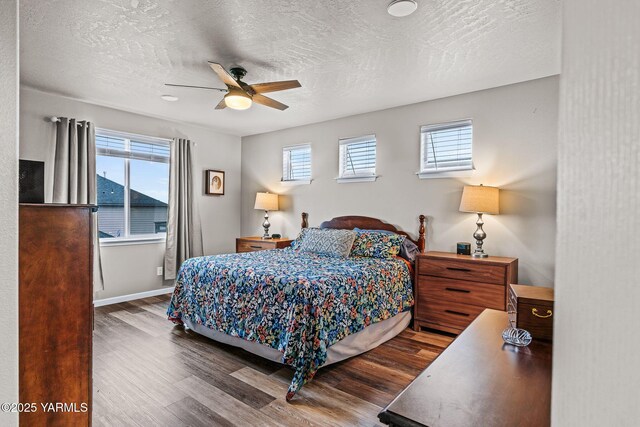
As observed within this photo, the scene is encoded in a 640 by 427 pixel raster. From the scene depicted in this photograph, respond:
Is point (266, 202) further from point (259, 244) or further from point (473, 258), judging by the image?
point (473, 258)

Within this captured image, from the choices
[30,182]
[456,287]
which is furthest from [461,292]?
[30,182]

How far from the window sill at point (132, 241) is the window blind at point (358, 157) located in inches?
110

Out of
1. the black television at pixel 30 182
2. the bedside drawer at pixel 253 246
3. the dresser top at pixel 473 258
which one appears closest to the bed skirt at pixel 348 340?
the dresser top at pixel 473 258

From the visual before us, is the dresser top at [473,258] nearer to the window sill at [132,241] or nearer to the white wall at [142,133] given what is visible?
the white wall at [142,133]

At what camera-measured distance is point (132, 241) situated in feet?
15.5

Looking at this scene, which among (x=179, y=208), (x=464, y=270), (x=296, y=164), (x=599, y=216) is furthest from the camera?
(x=296, y=164)

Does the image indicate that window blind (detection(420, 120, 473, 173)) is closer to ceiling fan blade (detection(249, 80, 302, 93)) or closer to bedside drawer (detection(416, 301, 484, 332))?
bedside drawer (detection(416, 301, 484, 332))

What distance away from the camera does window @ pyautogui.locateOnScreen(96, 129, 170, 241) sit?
4457 mm

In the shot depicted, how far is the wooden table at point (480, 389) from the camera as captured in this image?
2.79ft

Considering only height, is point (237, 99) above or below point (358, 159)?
above

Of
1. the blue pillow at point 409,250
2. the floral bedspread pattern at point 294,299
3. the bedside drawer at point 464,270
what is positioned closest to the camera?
the floral bedspread pattern at point 294,299

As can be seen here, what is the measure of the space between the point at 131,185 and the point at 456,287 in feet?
14.1

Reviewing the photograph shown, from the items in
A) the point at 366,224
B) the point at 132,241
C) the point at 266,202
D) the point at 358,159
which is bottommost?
the point at 132,241

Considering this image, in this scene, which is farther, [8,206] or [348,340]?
[348,340]
